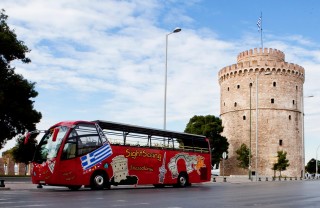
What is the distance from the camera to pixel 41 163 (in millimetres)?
21312

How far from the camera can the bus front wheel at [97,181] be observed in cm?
2244

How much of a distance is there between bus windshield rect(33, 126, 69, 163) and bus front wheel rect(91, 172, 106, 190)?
239cm

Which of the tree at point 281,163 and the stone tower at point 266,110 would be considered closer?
the tree at point 281,163

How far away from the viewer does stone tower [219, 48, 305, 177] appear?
7212 cm

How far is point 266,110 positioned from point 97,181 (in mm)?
53181

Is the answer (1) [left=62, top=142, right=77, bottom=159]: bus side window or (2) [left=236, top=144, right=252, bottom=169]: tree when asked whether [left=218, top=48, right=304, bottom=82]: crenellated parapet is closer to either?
(2) [left=236, top=144, right=252, bottom=169]: tree

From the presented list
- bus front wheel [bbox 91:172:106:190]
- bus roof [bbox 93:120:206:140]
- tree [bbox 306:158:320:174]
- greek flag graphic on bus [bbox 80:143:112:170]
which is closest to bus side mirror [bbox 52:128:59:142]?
greek flag graphic on bus [bbox 80:143:112:170]

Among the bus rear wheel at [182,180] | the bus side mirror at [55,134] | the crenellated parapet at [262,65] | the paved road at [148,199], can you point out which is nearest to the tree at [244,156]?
the crenellated parapet at [262,65]

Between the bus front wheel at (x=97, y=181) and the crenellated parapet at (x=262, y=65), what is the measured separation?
53513 mm

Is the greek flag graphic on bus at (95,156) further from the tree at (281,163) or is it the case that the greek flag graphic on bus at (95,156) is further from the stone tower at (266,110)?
the stone tower at (266,110)

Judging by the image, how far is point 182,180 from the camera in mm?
27859

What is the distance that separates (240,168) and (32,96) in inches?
1721

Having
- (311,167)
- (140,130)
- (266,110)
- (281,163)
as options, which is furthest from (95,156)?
(311,167)

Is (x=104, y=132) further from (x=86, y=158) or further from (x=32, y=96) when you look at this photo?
(x=32, y=96)
